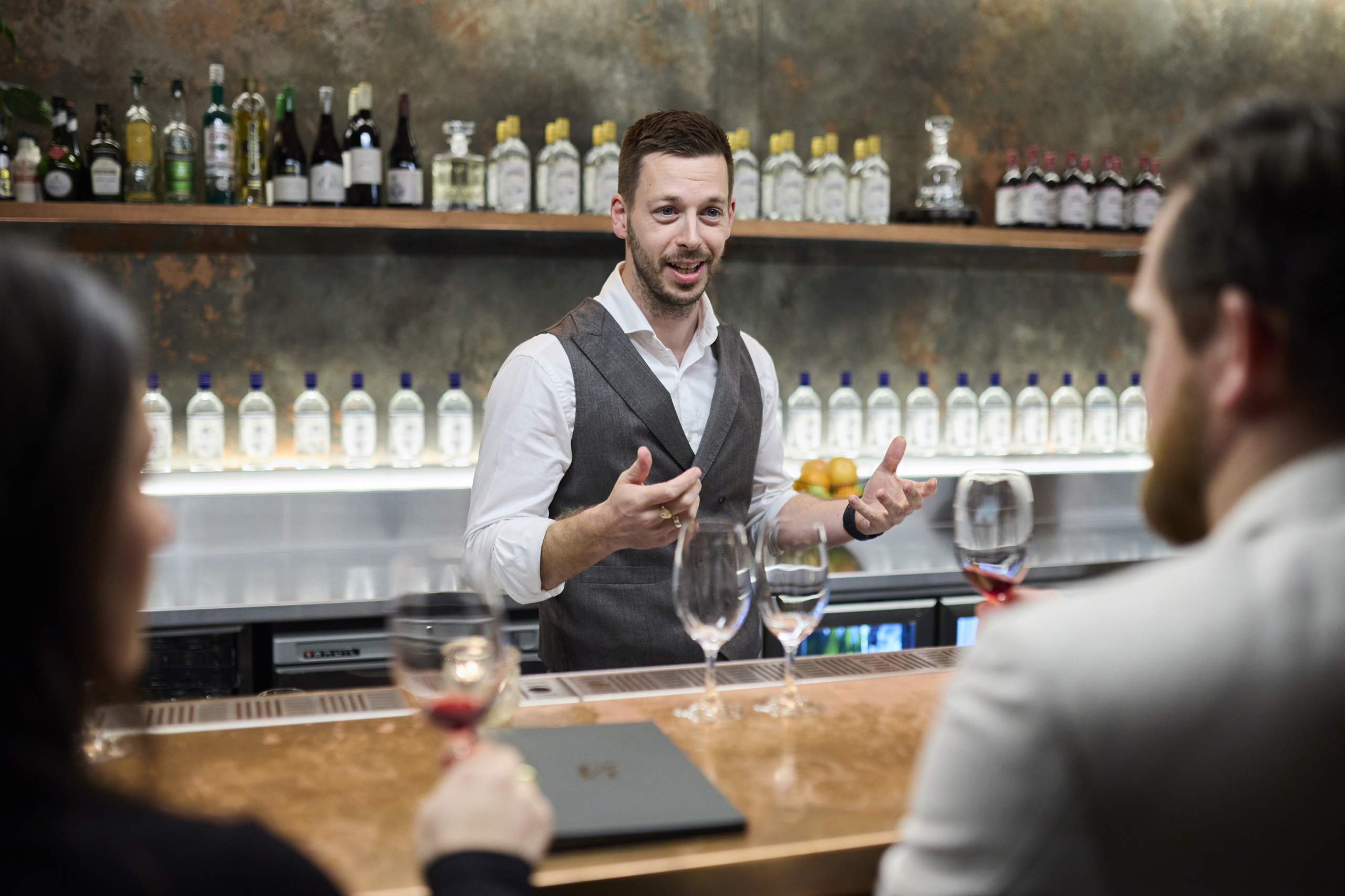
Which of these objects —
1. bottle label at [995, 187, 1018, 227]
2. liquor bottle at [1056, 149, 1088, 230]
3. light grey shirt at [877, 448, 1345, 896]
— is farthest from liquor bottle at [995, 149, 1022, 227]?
light grey shirt at [877, 448, 1345, 896]

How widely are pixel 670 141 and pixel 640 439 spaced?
21.7 inches

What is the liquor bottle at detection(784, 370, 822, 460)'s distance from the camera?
10.9ft

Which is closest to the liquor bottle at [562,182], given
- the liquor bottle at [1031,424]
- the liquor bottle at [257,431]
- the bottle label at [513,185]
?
the bottle label at [513,185]

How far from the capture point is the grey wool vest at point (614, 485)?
76.9 inches

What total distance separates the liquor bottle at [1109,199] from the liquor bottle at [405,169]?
183 centimetres

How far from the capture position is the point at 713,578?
1.15 metres

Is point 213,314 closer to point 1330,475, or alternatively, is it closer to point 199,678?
point 199,678

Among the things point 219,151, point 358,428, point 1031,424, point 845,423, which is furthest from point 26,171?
point 1031,424

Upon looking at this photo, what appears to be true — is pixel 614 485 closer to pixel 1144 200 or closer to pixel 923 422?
pixel 923 422

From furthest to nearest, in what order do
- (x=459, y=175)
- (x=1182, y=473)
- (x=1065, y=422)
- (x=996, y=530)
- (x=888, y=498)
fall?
(x=1065, y=422)
(x=459, y=175)
(x=888, y=498)
(x=996, y=530)
(x=1182, y=473)

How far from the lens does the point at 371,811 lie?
0.95 m

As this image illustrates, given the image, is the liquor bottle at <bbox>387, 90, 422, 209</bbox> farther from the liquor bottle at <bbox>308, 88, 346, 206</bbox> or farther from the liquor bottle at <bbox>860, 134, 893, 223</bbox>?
the liquor bottle at <bbox>860, 134, 893, 223</bbox>

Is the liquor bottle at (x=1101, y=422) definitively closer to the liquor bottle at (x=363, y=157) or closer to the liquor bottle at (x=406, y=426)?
the liquor bottle at (x=406, y=426)

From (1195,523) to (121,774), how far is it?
913 millimetres
